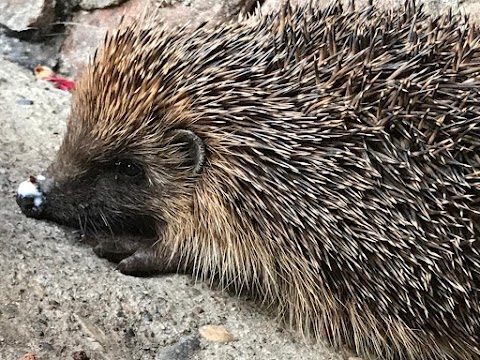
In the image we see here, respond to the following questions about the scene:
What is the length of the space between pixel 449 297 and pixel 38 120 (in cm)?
205

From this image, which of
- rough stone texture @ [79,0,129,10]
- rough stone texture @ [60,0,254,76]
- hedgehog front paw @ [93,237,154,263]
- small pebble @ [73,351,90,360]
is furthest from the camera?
rough stone texture @ [79,0,129,10]

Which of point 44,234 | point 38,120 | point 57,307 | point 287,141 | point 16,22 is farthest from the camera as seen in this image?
point 16,22

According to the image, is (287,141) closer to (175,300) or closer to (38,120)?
(175,300)

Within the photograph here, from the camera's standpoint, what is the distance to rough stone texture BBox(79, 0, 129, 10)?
4477 millimetres

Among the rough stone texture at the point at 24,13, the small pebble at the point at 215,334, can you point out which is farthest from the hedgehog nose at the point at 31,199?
the rough stone texture at the point at 24,13

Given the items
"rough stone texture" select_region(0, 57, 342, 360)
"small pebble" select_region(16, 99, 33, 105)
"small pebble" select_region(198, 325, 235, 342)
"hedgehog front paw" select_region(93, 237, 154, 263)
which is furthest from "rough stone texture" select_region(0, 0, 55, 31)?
"small pebble" select_region(198, 325, 235, 342)

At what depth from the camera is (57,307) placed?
8.19 ft

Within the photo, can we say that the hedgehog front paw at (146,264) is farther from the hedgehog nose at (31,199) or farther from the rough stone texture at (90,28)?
the rough stone texture at (90,28)

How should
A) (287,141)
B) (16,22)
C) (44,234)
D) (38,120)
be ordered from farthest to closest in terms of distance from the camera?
(16,22), (38,120), (44,234), (287,141)

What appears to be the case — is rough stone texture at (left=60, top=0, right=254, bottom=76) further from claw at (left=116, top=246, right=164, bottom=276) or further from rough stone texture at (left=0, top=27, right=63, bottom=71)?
claw at (left=116, top=246, right=164, bottom=276)

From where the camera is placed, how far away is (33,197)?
9.57 feet

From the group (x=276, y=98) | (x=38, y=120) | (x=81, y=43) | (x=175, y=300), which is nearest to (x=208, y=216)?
(x=175, y=300)

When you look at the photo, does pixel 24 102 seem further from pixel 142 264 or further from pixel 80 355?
pixel 80 355

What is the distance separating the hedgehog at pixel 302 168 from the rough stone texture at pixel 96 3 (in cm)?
155
